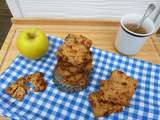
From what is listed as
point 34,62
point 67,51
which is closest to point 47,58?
point 34,62

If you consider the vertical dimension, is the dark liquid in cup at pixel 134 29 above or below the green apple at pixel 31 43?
below

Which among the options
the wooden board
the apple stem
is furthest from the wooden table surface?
the apple stem

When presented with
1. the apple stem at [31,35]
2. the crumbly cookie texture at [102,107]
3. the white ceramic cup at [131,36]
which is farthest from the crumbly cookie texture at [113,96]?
the apple stem at [31,35]

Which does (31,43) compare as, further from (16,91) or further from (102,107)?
(102,107)

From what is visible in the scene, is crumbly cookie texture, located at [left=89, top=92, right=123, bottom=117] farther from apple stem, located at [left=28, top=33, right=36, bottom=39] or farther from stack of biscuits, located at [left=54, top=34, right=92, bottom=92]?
apple stem, located at [left=28, top=33, right=36, bottom=39]

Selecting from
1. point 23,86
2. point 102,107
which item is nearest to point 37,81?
point 23,86

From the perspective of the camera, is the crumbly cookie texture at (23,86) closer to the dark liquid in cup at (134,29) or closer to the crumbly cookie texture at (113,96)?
the crumbly cookie texture at (113,96)
